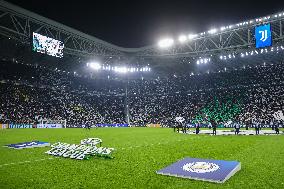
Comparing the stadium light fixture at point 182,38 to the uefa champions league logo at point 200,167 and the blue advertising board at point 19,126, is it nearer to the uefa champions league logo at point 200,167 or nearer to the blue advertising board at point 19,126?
the blue advertising board at point 19,126

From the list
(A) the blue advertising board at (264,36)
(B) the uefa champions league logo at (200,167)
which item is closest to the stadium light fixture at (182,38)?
(A) the blue advertising board at (264,36)

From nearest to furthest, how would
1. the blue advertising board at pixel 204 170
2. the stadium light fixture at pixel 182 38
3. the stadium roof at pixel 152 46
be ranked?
the blue advertising board at pixel 204 170, the stadium roof at pixel 152 46, the stadium light fixture at pixel 182 38

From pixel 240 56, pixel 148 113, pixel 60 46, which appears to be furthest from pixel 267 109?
pixel 60 46

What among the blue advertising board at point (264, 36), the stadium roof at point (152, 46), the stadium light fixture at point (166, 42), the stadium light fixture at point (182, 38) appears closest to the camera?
the blue advertising board at point (264, 36)

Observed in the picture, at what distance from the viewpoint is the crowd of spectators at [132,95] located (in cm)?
4876

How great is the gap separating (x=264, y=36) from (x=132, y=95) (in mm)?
41620

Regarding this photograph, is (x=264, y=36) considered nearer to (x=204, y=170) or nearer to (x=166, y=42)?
(x=166, y=42)

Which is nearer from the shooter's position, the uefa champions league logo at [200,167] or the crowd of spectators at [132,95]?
the uefa champions league logo at [200,167]

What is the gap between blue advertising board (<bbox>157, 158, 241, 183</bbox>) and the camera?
25.4ft

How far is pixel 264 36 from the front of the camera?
102 feet

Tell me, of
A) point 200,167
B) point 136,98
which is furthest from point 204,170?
point 136,98

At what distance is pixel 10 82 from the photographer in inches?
1946

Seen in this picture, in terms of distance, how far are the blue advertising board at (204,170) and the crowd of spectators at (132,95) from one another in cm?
4169

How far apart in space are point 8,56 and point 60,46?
45.1ft
